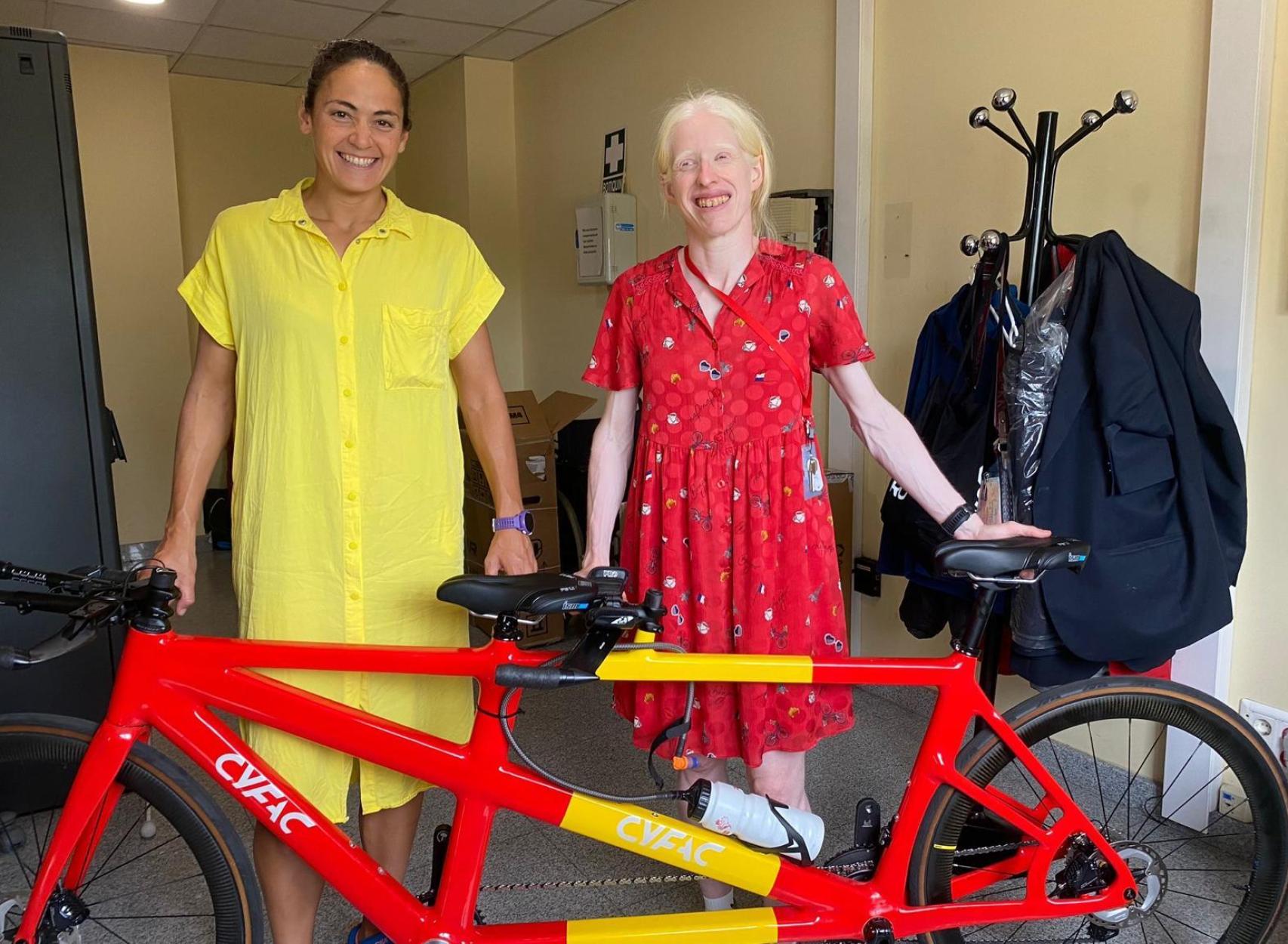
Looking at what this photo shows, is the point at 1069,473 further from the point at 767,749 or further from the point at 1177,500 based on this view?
the point at 767,749

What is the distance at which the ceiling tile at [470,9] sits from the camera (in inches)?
159

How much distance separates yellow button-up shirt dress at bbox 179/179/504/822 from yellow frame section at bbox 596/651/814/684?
36cm

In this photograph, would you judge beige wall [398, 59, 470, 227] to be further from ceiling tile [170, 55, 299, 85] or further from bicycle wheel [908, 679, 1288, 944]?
bicycle wheel [908, 679, 1288, 944]

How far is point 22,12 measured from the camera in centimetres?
405

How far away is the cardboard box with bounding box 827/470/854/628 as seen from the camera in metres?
2.96

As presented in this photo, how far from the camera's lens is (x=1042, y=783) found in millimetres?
1471

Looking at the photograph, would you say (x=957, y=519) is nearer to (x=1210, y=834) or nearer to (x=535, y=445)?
(x=1210, y=834)

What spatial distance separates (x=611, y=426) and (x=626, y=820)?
23.9 inches

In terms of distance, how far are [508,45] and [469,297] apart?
3555 millimetres

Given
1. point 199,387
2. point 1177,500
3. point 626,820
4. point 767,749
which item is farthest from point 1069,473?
point 199,387

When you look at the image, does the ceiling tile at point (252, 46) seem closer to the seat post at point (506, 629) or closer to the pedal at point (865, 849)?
the seat post at point (506, 629)

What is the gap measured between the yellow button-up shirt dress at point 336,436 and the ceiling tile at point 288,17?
10.3ft

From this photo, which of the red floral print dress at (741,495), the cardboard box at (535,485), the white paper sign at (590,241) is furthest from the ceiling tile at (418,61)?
the red floral print dress at (741,495)

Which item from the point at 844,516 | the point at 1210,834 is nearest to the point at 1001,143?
the point at 844,516
